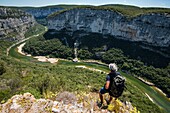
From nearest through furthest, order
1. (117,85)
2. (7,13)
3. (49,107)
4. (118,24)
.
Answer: (117,85) < (49,107) < (118,24) < (7,13)

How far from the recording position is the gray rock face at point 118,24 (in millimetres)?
74375

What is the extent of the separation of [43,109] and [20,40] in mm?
127372

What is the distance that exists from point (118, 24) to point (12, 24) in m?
77.6

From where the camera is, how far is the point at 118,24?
91.3 m

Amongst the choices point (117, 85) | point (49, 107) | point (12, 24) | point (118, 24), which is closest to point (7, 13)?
point (12, 24)

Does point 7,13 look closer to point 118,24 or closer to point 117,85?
point 118,24

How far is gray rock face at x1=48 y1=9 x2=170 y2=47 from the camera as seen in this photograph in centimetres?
7438

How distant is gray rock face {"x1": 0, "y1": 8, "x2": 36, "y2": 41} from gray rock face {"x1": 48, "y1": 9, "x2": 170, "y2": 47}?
1080 inches

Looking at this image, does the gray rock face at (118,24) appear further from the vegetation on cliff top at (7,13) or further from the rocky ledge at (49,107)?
the rocky ledge at (49,107)

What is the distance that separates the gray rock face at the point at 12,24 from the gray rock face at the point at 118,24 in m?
27.4

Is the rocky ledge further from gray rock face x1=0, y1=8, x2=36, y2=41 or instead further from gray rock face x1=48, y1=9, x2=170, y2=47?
gray rock face x1=0, y1=8, x2=36, y2=41

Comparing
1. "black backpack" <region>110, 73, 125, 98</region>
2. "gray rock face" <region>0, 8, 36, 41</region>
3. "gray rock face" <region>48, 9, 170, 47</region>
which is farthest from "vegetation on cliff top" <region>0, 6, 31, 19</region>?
"black backpack" <region>110, 73, 125, 98</region>

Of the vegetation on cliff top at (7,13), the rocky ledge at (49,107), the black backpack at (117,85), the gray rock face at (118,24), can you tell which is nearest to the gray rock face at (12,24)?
the vegetation on cliff top at (7,13)

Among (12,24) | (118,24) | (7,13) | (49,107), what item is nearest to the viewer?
(49,107)
